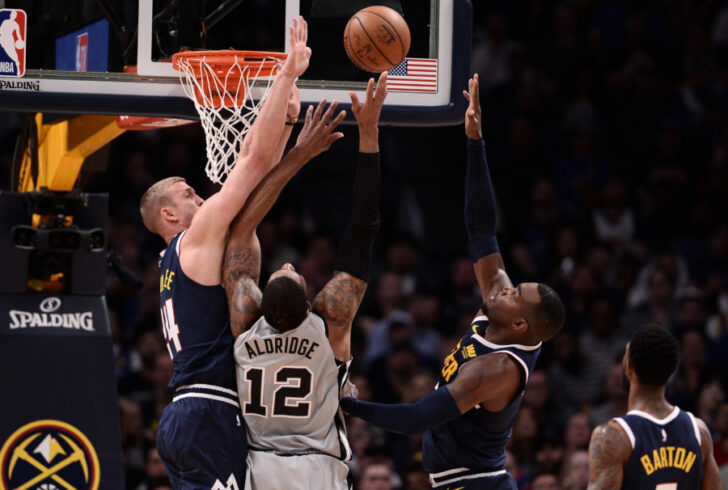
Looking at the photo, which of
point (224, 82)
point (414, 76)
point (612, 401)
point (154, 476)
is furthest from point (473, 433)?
point (612, 401)

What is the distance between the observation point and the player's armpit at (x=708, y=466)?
5.07 m

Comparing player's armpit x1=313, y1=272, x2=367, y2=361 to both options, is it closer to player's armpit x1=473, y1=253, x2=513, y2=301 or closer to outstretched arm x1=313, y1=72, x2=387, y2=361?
outstretched arm x1=313, y1=72, x2=387, y2=361

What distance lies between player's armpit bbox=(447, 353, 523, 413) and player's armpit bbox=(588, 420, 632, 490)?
0.46 metres

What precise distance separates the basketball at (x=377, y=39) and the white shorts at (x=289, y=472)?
176cm

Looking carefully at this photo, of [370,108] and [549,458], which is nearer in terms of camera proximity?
[370,108]

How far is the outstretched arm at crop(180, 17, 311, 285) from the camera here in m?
4.97

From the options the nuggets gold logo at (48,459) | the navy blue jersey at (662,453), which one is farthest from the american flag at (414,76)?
the nuggets gold logo at (48,459)

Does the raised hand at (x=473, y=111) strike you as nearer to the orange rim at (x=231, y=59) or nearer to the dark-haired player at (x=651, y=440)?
the orange rim at (x=231, y=59)

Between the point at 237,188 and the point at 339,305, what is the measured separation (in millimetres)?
639

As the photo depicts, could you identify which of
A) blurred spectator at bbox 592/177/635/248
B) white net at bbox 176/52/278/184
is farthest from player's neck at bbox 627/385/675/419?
blurred spectator at bbox 592/177/635/248

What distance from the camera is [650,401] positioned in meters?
5.05

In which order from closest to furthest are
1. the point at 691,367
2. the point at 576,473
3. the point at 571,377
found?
the point at 576,473
the point at 691,367
the point at 571,377

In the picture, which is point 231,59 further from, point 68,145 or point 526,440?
point 526,440

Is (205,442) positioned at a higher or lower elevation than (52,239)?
lower
